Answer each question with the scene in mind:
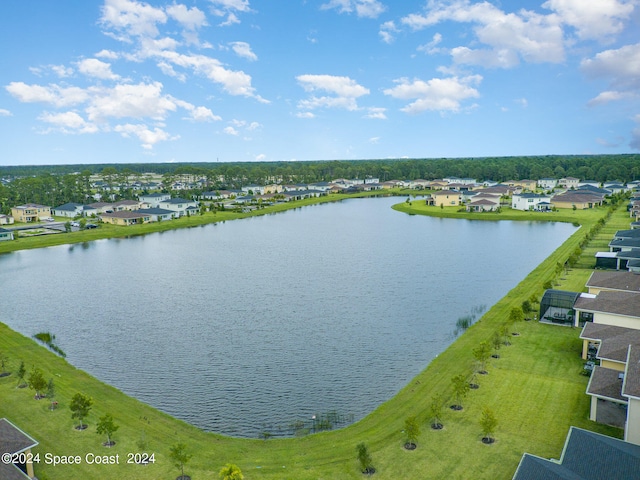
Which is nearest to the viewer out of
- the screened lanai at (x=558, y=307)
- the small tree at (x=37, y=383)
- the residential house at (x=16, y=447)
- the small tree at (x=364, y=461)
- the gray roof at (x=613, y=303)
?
the residential house at (x=16, y=447)

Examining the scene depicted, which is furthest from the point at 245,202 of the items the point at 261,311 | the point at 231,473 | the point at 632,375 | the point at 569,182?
the point at 231,473

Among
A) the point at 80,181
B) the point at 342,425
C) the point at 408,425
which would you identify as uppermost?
the point at 80,181

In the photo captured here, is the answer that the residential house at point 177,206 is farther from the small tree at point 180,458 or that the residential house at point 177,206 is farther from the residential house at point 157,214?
the small tree at point 180,458

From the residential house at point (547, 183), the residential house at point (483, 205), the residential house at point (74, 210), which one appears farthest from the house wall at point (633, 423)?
the residential house at point (547, 183)

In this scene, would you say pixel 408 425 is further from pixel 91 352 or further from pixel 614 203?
pixel 614 203

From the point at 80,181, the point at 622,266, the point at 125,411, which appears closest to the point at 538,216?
the point at 622,266

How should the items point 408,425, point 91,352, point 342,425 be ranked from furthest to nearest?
point 91,352 < point 342,425 < point 408,425
